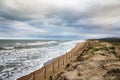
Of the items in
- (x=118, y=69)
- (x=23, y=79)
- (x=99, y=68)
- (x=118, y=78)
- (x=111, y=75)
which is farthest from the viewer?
(x=23, y=79)

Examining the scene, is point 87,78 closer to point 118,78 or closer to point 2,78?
point 118,78

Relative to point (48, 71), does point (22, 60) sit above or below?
above

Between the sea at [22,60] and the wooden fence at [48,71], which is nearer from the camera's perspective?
the wooden fence at [48,71]

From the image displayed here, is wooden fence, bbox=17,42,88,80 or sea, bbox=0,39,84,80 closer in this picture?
wooden fence, bbox=17,42,88,80

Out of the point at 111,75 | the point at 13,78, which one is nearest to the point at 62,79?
the point at 111,75

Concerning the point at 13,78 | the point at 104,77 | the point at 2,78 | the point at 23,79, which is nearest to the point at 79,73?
the point at 104,77

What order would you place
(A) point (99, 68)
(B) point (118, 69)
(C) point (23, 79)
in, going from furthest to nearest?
(C) point (23, 79) → (A) point (99, 68) → (B) point (118, 69)

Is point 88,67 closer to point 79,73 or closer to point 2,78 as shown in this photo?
point 79,73

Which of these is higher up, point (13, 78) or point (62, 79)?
point (62, 79)

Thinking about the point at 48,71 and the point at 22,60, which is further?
the point at 22,60

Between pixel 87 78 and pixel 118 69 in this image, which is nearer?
pixel 87 78

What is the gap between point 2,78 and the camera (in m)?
12.9

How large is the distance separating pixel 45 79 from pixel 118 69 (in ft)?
20.5

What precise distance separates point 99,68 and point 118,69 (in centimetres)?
173
